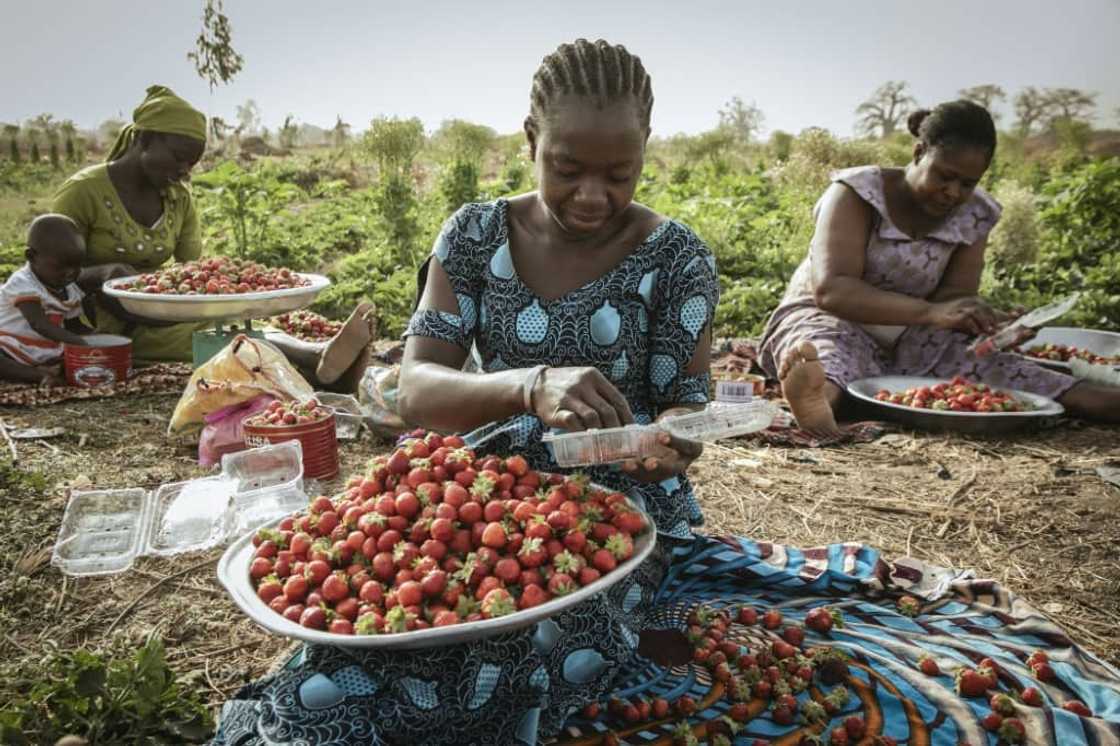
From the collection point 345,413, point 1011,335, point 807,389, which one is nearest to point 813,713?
point 807,389

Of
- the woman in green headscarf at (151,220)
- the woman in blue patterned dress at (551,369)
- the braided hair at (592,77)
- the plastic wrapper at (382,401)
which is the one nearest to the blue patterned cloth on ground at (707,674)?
the woman in blue patterned dress at (551,369)

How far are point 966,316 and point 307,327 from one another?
12.7 feet

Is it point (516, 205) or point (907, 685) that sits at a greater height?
point (516, 205)

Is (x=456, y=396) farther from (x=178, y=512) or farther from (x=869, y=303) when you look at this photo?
(x=869, y=303)

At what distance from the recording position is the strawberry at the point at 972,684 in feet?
5.89

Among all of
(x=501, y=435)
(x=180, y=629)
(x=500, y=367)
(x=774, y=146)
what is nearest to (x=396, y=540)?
(x=501, y=435)

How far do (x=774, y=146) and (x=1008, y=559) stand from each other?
15644mm

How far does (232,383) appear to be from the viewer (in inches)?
141

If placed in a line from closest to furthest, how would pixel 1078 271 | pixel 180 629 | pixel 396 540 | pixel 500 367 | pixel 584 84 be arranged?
pixel 396 540 → pixel 584 84 → pixel 500 367 → pixel 180 629 → pixel 1078 271

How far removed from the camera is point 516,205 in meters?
2.04

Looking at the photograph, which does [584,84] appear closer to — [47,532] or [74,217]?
[47,532]

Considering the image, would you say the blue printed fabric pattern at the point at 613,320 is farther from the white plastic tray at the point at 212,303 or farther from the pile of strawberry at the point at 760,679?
the white plastic tray at the point at 212,303

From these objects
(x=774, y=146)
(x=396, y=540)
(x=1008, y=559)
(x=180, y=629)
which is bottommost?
(x=180, y=629)

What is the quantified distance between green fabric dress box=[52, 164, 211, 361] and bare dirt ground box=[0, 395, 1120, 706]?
2.12 feet
